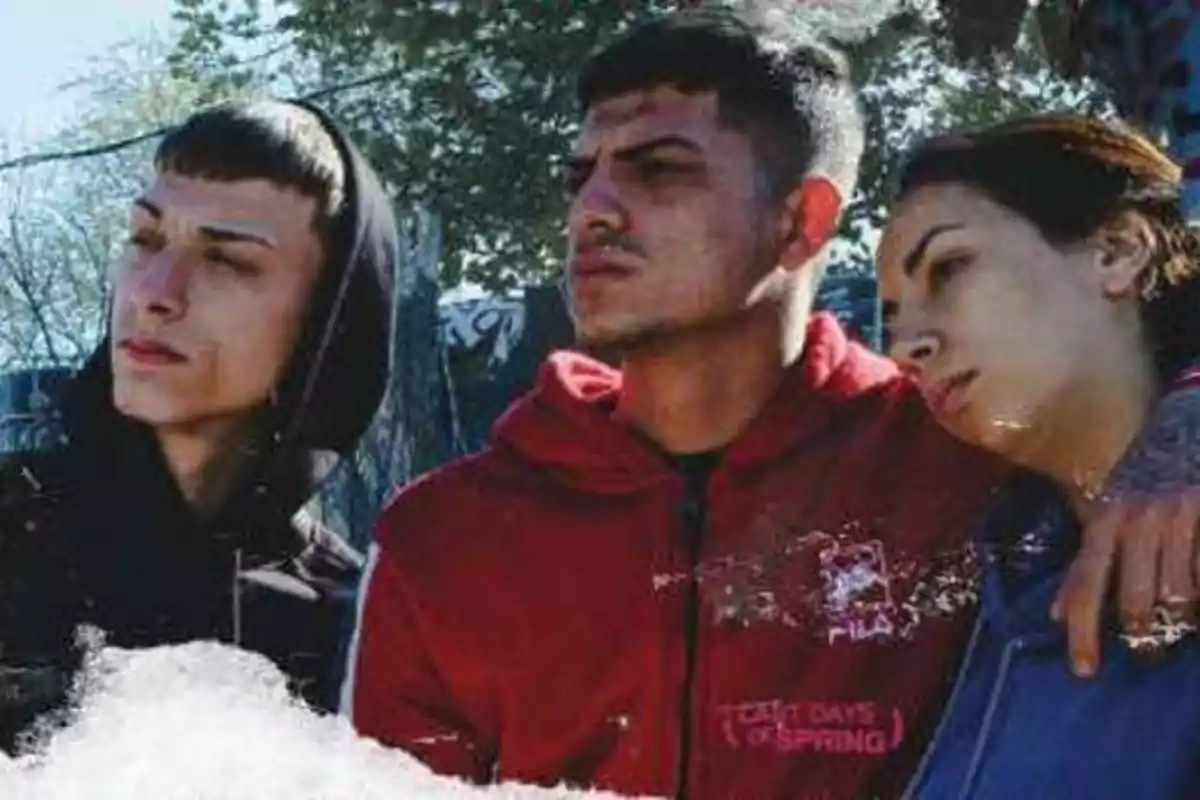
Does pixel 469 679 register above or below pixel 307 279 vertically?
below

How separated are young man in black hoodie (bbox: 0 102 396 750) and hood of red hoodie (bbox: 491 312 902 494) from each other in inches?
5.7

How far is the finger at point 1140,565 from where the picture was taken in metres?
1.92

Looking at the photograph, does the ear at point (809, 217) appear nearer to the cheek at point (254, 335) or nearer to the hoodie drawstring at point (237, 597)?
the cheek at point (254, 335)

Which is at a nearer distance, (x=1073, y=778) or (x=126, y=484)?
(x=1073, y=778)

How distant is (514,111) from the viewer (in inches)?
83.4

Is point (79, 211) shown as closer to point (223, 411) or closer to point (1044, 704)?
point (223, 411)

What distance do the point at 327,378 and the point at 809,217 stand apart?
433 millimetres

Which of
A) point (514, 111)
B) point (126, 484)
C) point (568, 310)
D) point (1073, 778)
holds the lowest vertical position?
point (1073, 778)

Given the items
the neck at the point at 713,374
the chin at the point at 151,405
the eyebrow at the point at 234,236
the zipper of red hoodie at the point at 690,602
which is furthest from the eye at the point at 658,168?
the chin at the point at 151,405

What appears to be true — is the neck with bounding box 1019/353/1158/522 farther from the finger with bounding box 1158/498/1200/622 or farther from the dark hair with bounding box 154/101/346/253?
the dark hair with bounding box 154/101/346/253

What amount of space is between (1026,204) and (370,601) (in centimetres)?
61

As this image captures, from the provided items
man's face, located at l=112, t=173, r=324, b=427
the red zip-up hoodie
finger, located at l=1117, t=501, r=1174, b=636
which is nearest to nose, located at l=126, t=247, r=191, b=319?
man's face, located at l=112, t=173, r=324, b=427

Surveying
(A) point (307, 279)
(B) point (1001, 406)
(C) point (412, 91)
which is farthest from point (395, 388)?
(B) point (1001, 406)

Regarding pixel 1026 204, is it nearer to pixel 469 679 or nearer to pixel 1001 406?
pixel 1001 406
